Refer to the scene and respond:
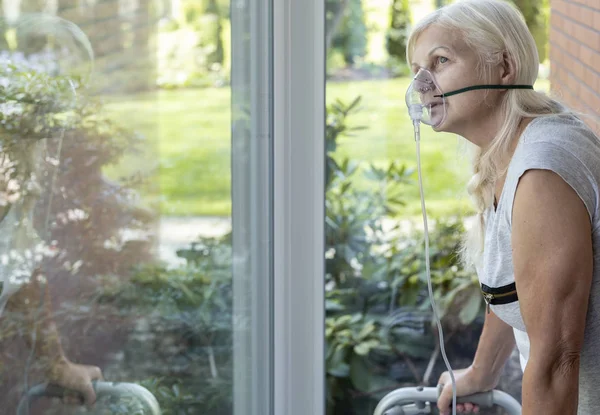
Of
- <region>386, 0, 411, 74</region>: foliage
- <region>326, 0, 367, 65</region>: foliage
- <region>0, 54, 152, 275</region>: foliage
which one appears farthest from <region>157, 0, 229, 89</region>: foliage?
<region>386, 0, 411, 74</region>: foliage

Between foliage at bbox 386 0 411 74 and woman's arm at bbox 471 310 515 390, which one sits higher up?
foliage at bbox 386 0 411 74

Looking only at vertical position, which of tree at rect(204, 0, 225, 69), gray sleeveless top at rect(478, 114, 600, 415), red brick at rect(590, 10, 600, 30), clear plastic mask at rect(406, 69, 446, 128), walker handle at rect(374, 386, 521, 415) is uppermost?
red brick at rect(590, 10, 600, 30)

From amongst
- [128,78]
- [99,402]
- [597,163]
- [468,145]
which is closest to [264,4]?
[468,145]

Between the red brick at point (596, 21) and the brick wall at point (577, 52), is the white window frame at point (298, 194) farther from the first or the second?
the red brick at point (596, 21)

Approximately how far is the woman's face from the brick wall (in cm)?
77

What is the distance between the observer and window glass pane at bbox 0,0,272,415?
98 centimetres

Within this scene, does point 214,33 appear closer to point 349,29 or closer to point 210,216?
point 210,216

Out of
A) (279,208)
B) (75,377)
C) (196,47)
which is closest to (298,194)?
(279,208)

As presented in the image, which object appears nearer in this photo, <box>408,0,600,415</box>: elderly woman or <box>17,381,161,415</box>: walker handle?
<box>17,381,161,415</box>: walker handle

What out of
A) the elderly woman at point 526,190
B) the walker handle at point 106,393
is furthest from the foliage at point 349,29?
the walker handle at point 106,393

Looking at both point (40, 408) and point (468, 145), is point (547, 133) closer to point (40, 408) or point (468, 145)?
point (468, 145)

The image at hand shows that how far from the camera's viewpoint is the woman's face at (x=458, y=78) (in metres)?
1.62

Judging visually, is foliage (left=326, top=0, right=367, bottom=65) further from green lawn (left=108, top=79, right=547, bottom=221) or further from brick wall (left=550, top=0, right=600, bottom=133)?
brick wall (left=550, top=0, right=600, bottom=133)

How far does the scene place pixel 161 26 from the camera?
1.43 meters
